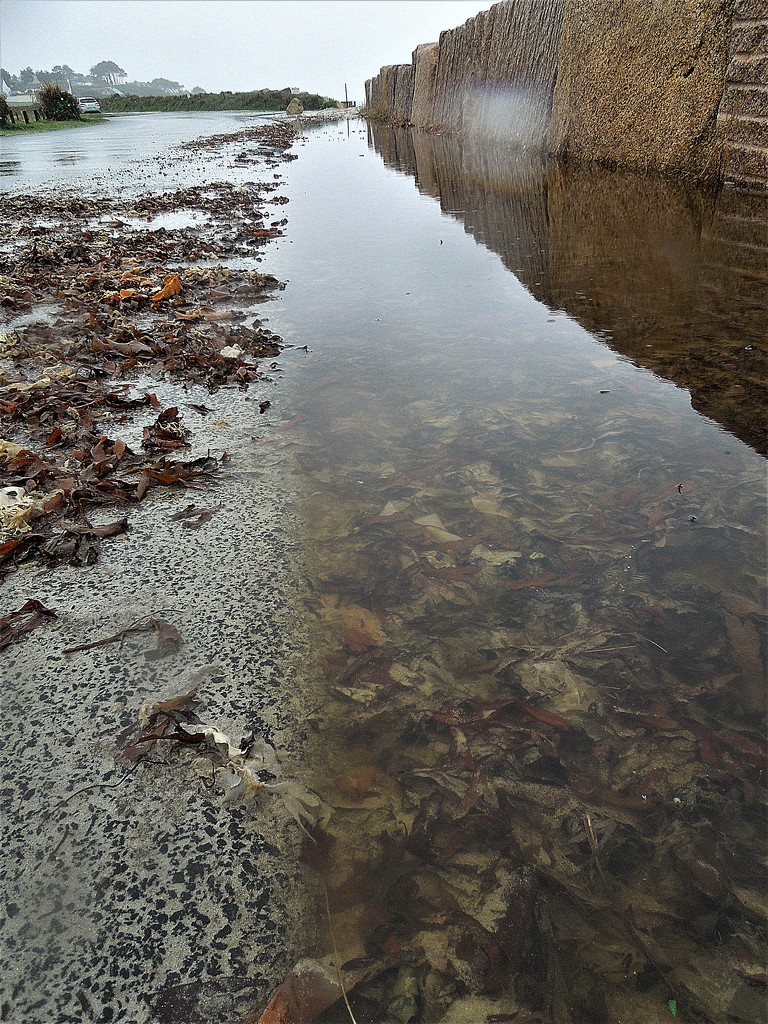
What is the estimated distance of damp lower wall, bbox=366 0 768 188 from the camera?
5355mm

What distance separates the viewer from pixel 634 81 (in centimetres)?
704

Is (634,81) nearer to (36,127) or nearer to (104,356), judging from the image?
(104,356)

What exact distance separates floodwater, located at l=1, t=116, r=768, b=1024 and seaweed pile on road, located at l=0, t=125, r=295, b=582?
43 cm

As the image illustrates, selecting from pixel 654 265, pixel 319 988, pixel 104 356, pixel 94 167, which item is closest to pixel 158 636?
pixel 319 988

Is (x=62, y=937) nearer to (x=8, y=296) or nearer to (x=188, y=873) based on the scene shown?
(x=188, y=873)

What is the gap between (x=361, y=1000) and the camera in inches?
32.1

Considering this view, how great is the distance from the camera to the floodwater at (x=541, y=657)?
2.81 ft

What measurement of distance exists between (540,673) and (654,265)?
326 cm

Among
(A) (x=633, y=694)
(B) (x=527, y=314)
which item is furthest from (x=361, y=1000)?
(B) (x=527, y=314)

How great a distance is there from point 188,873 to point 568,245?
14.5 ft

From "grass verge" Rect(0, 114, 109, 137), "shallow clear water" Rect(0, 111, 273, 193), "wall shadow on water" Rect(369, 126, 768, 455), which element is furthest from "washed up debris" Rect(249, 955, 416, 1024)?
"grass verge" Rect(0, 114, 109, 137)

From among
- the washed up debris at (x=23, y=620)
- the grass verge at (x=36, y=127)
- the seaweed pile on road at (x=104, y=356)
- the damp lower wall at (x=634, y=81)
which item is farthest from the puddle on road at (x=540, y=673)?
the grass verge at (x=36, y=127)

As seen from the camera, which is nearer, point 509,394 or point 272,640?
point 272,640

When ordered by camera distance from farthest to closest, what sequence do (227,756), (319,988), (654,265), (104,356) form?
(654,265), (104,356), (227,756), (319,988)
